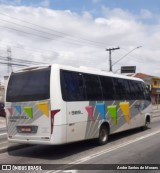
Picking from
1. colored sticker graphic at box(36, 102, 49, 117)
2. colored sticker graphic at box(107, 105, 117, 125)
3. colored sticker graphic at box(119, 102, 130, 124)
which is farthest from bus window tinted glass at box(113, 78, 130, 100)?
colored sticker graphic at box(36, 102, 49, 117)

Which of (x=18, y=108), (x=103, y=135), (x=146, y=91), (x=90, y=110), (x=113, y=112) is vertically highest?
(x=146, y=91)

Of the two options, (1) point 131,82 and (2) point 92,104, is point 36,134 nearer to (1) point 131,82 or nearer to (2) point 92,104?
(2) point 92,104

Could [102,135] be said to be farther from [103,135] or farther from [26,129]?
[26,129]

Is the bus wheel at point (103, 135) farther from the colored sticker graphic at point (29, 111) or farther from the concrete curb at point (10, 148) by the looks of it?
the colored sticker graphic at point (29, 111)

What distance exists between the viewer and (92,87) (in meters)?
13.0

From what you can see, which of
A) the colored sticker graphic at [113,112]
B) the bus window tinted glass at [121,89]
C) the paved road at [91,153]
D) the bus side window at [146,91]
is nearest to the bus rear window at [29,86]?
the paved road at [91,153]

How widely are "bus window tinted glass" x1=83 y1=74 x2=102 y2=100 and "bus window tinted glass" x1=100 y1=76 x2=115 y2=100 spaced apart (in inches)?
13.7

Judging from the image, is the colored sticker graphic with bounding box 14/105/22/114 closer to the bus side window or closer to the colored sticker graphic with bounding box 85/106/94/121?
the colored sticker graphic with bounding box 85/106/94/121

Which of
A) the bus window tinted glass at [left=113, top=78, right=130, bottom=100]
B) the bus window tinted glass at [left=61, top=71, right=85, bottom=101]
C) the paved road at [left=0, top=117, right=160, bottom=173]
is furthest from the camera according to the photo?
the bus window tinted glass at [left=113, top=78, right=130, bottom=100]

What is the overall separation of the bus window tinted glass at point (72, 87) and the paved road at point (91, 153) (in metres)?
1.78

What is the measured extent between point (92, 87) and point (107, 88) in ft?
4.27

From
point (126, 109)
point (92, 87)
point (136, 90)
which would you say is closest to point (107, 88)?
point (92, 87)

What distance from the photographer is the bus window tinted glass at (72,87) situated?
11.3 meters

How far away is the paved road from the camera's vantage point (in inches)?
406
